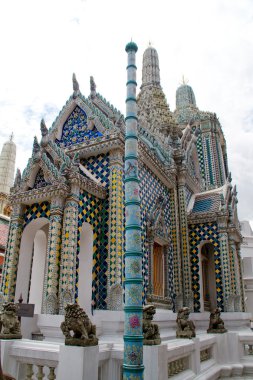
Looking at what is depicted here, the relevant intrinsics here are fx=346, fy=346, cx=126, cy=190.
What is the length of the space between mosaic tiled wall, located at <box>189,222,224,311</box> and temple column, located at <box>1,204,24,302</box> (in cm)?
811

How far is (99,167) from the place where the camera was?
1230 centimetres

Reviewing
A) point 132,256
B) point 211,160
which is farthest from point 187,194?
point 132,256

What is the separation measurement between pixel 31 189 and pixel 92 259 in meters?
2.99

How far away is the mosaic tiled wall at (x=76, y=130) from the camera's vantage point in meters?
13.1

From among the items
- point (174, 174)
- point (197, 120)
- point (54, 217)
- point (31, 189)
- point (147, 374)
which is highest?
point (197, 120)

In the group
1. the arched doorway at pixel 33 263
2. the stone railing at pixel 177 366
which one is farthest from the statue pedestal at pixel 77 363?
the arched doorway at pixel 33 263

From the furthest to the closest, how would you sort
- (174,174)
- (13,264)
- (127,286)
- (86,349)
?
1. (174,174)
2. (13,264)
3. (86,349)
4. (127,286)

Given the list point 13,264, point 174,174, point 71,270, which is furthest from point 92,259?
point 174,174

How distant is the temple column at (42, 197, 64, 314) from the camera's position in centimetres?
918

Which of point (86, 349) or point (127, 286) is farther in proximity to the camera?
point (86, 349)

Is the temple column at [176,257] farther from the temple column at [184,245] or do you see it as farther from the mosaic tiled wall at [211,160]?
the mosaic tiled wall at [211,160]

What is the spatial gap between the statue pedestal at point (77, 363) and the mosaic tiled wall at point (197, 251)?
10341mm

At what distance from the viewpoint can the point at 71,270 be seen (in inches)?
371

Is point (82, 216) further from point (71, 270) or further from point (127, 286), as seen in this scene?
point (127, 286)
